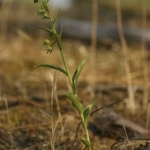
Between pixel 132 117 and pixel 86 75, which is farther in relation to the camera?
pixel 86 75

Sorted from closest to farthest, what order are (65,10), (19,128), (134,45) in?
(19,128)
(134,45)
(65,10)

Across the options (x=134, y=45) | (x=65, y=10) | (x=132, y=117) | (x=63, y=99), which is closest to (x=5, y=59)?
(x=63, y=99)

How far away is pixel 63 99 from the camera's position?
7.25 ft

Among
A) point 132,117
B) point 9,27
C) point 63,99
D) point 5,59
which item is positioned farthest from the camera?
point 9,27

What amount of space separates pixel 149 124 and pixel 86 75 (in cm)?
122

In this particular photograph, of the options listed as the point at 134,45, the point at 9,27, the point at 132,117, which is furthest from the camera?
the point at 9,27

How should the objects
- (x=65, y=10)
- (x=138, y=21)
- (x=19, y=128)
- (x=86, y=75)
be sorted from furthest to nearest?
(x=65, y=10) < (x=138, y=21) < (x=86, y=75) < (x=19, y=128)

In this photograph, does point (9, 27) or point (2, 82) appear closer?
point (2, 82)

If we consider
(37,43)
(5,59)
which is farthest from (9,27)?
(5,59)

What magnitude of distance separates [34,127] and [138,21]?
14.9 feet

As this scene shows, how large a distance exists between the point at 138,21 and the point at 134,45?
1909 mm

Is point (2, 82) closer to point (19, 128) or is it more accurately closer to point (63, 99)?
point (63, 99)

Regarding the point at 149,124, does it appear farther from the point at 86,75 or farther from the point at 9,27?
the point at 9,27

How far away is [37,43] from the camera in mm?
4258
